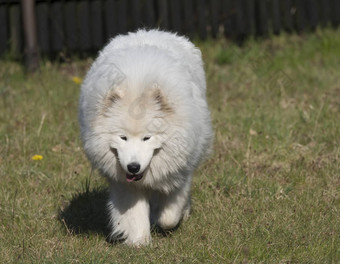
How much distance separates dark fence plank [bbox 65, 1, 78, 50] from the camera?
348 inches

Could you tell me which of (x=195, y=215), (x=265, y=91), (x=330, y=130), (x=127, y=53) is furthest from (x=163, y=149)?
(x=265, y=91)

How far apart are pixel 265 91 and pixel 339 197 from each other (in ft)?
8.49

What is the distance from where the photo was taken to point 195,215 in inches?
195

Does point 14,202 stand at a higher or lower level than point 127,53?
lower

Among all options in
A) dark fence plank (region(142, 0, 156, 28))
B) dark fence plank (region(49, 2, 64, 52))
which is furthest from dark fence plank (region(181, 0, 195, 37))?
dark fence plank (region(49, 2, 64, 52))

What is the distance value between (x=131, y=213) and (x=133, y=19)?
4.78 meters

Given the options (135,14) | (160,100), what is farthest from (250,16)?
(160,100)

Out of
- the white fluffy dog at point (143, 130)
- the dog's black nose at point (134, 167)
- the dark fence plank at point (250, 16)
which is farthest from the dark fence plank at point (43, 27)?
the dog's black nose at point (134, 167)

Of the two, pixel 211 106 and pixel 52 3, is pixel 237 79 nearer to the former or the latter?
pixel 211 106

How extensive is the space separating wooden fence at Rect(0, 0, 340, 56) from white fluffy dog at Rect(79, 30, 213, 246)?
4.22 meters

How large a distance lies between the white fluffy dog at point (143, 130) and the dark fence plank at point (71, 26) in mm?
4295

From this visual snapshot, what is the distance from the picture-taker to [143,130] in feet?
13.1

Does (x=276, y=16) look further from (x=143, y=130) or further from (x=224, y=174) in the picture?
(x=143, y=130)

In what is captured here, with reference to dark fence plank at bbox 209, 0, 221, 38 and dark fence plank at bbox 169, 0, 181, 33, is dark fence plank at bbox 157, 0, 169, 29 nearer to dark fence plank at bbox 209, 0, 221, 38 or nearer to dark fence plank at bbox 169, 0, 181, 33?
dark fence plank at bbox 169, 0, 181, 33
